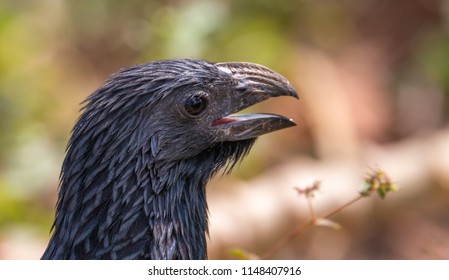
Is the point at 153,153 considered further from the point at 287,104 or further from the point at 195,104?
the point at 287,104

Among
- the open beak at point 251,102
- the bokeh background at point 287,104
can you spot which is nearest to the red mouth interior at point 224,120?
the open beak at point 251,102

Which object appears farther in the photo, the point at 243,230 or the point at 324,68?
the point at 324,68

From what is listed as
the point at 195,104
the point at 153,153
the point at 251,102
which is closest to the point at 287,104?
the point at 251,102

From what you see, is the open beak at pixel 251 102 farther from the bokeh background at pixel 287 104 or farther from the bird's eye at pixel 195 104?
the bokeh background at pixel 287 104

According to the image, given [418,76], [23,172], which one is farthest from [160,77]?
[418,76]

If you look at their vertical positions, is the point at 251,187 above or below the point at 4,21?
below

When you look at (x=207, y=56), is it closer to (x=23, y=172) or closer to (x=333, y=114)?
(x=333, y=114)
